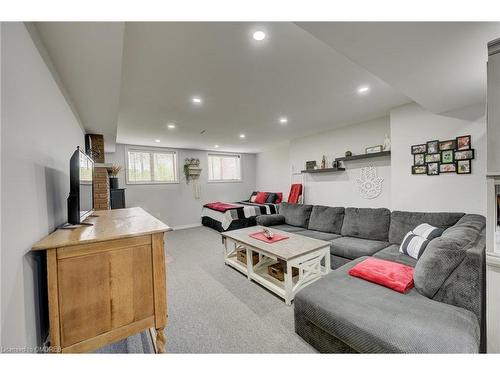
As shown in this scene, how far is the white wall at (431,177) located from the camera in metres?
2.38

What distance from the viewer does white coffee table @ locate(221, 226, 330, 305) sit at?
2.12m

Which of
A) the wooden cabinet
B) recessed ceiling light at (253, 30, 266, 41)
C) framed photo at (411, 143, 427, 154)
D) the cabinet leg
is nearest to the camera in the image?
the wooden cabinet

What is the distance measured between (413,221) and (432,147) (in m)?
1.08

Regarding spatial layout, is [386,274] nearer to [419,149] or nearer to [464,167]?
[464,167]

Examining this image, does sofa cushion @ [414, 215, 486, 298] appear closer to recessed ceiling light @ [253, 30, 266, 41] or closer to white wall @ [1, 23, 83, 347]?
recessed ceiling light @ [253, 30, 266, 41]

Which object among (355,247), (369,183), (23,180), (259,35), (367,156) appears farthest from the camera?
(369,183)

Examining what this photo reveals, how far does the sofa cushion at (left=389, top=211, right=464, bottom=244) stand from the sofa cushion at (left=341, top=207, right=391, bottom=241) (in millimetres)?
103

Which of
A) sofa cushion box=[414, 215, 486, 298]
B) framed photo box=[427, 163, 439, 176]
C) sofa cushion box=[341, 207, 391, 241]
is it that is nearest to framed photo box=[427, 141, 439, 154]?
framed photo box=[427, 163, 439, 176]

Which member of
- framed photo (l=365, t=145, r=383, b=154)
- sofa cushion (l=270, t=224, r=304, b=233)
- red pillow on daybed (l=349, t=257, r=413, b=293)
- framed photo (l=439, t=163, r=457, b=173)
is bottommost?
sofa cushion (l=270, t=224, r=304, b=233)

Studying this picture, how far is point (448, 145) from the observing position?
260cm

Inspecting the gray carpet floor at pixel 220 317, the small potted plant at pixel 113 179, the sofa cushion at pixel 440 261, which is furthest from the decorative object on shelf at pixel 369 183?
the small potted plant at pixel 113 179

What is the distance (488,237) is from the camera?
1152 mm

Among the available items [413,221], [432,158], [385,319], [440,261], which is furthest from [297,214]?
[385,319]

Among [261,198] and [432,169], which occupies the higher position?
[432,169]
